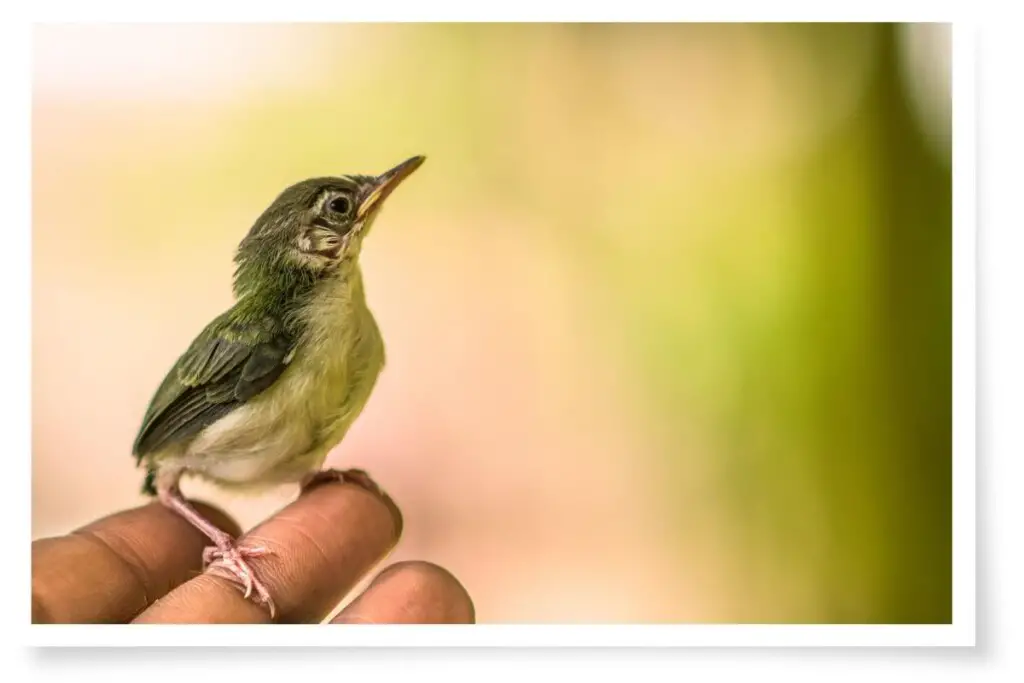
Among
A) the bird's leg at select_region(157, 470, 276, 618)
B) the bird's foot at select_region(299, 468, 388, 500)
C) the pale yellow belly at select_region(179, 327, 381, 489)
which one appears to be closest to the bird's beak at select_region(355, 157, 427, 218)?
the pale yellow belly at select_region(179, 327, 381, 489)

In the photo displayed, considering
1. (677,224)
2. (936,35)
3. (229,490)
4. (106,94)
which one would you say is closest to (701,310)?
(677,224)

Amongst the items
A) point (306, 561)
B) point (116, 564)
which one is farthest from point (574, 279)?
point (116, 564)

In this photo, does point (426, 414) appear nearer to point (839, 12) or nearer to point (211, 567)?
point (211, 567)

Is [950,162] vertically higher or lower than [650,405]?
higher

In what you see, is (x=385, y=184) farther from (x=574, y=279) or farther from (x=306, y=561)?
(x=306, y=561)

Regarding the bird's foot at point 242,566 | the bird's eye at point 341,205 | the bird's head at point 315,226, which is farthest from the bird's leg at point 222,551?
the bird's eye at point 341,205
